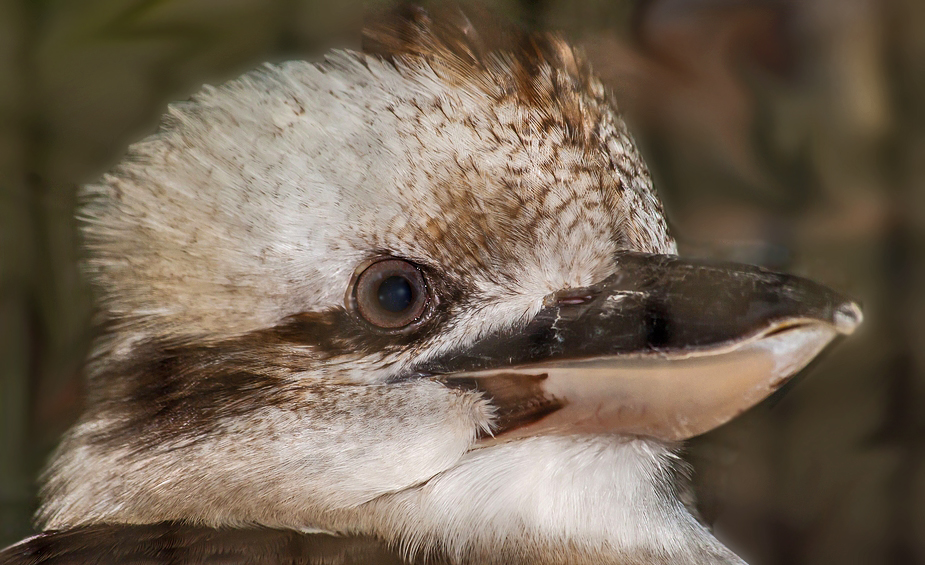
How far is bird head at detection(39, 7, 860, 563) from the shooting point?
685 millimetres

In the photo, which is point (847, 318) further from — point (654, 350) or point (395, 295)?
point (395, 295)

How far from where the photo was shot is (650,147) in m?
0.58

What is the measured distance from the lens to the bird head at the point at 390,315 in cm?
68

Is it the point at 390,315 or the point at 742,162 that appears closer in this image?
the point at 742,162

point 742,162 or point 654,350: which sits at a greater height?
point 742,162

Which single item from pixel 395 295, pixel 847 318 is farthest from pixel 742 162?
pixel 395 295

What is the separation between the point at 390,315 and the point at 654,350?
0.72ft

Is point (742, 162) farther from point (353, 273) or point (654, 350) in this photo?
point (353, 273)

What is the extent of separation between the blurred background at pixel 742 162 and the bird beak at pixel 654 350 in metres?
0.02

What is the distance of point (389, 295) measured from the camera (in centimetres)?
69

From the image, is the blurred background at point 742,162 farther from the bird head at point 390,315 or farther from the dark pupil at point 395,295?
the dark pupil at point 395,295

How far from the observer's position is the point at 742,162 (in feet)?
1.64

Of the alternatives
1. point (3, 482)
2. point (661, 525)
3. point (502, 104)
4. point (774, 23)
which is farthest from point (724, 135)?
point (3, 482)

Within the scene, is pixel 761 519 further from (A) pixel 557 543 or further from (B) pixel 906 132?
(B) pixel 906 132
